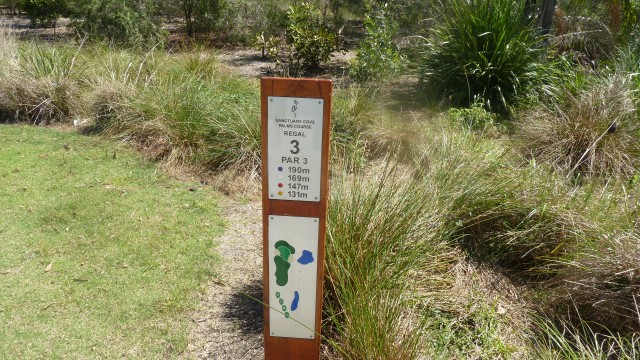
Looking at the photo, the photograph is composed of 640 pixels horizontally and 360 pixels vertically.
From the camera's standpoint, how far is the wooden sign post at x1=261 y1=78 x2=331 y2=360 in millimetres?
2645

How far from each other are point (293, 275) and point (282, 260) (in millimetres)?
106

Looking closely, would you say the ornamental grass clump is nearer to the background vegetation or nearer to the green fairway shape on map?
the background vegetation

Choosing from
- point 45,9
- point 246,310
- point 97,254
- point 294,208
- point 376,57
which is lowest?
point 246,310

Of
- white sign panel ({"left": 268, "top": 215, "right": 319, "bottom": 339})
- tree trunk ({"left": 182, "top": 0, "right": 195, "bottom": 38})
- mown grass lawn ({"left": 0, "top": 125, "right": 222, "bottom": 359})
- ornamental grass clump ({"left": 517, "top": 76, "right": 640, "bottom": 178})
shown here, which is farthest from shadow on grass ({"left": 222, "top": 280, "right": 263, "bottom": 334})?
tree trunk ({"left": 182, "top": 0, "right": 195, "bottom": 38})

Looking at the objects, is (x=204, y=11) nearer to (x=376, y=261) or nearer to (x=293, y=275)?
(x=376, y=261)

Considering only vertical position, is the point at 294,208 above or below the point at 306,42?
below

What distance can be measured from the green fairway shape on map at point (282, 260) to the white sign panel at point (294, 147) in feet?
0.88

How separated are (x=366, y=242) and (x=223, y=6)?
10.7 meters

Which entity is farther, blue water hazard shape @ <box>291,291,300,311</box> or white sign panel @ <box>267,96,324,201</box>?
blue water hazard shape @ <box>291,291,300,311</box>

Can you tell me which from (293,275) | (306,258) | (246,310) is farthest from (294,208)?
(246,310)

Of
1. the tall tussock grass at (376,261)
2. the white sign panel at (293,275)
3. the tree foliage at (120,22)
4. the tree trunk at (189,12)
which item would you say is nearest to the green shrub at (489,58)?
the tall tussock grass at (376,261)

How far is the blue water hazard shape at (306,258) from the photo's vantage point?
9.59 ft

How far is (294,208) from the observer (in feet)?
9.26

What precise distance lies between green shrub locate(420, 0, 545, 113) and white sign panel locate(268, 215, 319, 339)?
196 inches
